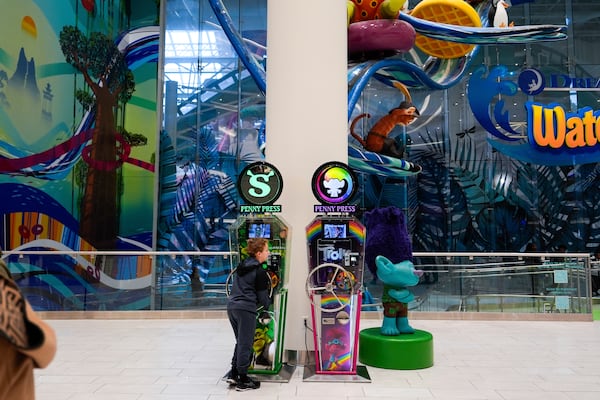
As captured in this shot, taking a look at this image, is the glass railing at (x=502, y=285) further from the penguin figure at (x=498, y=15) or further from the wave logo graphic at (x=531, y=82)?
the penguin figure at (x=498, y=15)

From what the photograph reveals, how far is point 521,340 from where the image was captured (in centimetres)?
580

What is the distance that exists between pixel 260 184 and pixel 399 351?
2.05 m

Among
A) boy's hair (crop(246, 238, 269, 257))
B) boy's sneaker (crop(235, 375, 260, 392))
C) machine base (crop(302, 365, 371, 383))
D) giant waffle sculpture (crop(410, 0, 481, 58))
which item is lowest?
machine base (crop(302, 365, 371, 383))

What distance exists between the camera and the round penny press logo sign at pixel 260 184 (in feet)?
14.3

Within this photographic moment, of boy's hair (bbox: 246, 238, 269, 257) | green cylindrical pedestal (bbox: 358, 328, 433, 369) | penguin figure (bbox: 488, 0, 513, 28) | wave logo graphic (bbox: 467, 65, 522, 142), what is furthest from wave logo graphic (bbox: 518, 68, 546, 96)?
boy's hair (bbox: 246, 238, 269, 257)

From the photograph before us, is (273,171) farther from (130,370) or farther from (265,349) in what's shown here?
(130,370)

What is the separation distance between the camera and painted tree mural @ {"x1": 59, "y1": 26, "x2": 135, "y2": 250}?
35.7ft

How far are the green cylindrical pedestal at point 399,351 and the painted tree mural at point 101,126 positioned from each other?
8.48 meters

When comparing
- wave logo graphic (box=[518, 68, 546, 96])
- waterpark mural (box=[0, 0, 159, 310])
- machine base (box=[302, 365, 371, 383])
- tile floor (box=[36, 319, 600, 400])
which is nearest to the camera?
tile floor (box=[36, 319, 600, 400])

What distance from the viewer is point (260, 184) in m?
4.39

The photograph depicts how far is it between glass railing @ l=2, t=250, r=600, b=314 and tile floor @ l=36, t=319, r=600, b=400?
775 millimetres

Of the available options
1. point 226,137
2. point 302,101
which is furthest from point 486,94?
point 302,101

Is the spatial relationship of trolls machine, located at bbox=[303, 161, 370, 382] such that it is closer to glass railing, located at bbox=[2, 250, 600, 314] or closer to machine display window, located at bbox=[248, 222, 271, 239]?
machine display window, located at bbox=[248, 222, 271, 239]

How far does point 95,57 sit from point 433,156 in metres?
9.15
